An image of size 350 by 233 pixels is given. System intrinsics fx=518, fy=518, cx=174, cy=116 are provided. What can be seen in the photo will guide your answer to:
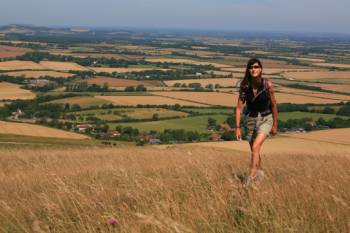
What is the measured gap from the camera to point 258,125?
666 cm

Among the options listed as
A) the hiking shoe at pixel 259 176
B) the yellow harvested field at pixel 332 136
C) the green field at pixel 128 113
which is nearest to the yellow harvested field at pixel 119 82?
the green field at pixel 128 113

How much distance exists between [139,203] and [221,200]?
0.69 m

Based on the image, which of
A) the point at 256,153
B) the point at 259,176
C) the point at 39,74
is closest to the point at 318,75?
the point at 39,74

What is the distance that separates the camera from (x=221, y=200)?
418 centimetres

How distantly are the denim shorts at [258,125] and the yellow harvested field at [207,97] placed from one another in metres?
55.1

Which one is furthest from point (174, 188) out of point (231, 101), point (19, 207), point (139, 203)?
point (231, 101)

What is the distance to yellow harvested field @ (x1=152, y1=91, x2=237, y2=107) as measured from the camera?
2509 inches

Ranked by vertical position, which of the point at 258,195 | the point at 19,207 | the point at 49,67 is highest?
the point at 258,195

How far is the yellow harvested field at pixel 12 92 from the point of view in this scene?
6824cm

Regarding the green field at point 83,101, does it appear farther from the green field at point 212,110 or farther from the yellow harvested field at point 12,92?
the green field at point 212,110

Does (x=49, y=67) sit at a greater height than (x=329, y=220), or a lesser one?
lesser

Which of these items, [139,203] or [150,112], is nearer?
[139,203]

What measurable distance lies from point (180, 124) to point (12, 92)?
34666mm

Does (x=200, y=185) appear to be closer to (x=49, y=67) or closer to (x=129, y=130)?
(x=129, y=130)
